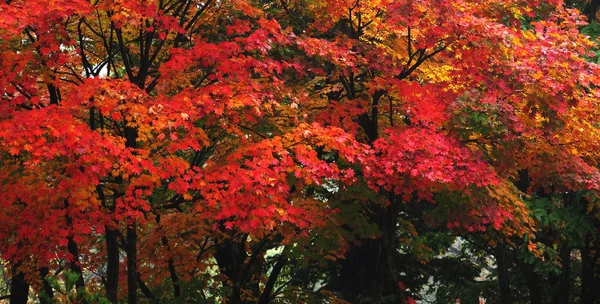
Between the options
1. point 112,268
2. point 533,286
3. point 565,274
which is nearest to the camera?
point 112,268

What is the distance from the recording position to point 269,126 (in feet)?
37.0

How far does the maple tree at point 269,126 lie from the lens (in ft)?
28.8

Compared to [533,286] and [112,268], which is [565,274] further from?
[112,268]

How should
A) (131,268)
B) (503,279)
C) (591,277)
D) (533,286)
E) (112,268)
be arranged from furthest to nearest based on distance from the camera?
(591,277), (533,286), (503,279), (131,268), (112,268)

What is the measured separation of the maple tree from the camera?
878 cm

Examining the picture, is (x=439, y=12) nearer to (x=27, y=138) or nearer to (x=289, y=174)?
(x=289, y=174)

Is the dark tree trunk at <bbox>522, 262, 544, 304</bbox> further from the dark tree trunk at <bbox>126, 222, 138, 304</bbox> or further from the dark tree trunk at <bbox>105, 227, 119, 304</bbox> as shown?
the dark tree trunk at <bbox>105, 227, 119, 304</bbox>

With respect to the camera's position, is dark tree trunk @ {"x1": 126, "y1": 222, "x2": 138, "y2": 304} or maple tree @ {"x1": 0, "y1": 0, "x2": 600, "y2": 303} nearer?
maple tree @ {"x1": 0, "y1": 0, "x2": 600, "y2": 303}

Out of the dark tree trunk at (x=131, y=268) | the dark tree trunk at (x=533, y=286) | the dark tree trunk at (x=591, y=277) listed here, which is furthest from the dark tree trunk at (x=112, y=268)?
the dark tree trunk at (x=591, y=277)

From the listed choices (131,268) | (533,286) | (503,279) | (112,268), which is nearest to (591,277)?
(533,286)

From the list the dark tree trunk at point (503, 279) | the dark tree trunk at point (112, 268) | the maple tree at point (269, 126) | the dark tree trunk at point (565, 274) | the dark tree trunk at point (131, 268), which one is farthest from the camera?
the dark tree trunk at point (565, 274)

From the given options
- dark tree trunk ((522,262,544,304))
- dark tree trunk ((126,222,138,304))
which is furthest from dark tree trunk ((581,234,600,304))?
dark tree trunk ((126,222,138,304))

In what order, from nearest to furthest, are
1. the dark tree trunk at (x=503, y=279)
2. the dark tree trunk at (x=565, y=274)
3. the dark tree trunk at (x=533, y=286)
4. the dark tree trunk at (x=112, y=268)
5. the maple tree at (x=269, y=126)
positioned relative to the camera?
the maple tree at (x=269, y=126)
the dark tree trunk at (x=112, y=268)
the dark tree trunk at (x=503, y=279)
the dark tree trunk at (x=565, y=274)
the dark tree trunk at (x=533, y=286)

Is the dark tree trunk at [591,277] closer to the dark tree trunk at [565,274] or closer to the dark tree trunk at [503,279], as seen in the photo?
the dark tree trunk at [565,274]
